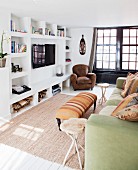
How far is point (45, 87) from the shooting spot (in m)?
5.66

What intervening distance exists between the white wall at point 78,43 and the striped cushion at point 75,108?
3596mm

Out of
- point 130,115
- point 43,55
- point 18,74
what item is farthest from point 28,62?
point 130,115

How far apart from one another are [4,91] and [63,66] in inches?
139

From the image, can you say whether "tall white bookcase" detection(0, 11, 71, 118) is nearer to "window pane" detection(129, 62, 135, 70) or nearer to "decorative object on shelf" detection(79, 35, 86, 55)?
"decorative object on shelf" detection(79, 35, 86, 55)

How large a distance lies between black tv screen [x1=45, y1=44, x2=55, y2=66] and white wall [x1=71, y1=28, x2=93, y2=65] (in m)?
1.27

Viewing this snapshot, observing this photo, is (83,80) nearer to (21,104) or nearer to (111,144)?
(21,104)

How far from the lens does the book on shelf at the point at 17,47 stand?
4512 millimetres

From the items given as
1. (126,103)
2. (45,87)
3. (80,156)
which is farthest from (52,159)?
(45,87)

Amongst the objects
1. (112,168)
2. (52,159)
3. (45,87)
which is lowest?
(52,159)

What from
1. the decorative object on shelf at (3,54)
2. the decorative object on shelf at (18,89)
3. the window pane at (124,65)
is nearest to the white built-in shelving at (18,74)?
the decorative object on shelf at (18,89)

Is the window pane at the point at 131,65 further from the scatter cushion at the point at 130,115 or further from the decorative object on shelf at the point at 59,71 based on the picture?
the scatter cushion at the point at 130,115

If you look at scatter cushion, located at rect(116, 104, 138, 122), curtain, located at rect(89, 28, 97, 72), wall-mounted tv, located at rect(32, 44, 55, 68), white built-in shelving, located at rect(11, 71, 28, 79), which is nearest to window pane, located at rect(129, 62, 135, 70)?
curtain, located at rect(89, 28, 97, 72)

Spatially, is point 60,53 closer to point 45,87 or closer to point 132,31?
point 45,87

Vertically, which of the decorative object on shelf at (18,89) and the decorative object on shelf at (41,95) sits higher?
the decorative object on shelf at (18,89)
